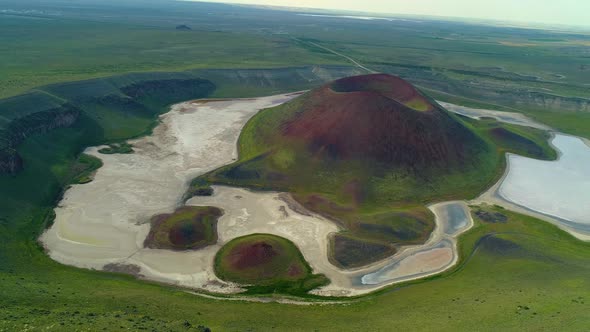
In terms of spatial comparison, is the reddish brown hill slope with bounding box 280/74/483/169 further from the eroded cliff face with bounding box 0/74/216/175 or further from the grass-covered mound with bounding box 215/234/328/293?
the eroded cliff face with bounding box 0/74/216/175

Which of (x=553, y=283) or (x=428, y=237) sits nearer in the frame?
(x=553, y=283)

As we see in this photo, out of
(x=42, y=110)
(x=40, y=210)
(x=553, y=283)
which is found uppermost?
(x=42, y=110)

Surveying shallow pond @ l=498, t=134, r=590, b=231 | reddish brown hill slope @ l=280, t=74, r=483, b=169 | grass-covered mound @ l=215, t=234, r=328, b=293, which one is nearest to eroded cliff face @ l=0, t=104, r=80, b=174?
grass-covered mound @ l=215, t=234, r=328, b=293

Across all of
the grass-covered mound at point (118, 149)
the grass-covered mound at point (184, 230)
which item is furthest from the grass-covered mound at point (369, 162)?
the grass-covered mound at point (118, 149)

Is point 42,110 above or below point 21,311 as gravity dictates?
above

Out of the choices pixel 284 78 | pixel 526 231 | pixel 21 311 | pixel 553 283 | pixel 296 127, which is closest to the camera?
pixel 21 311

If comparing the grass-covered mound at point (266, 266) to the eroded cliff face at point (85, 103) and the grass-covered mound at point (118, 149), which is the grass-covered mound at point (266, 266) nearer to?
the eroded cliff face at point (85, 103)

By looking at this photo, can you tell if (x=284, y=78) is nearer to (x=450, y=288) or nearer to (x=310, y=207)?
(x=310, y=207)

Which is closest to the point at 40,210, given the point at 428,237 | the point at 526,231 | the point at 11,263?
the point at 11,263
